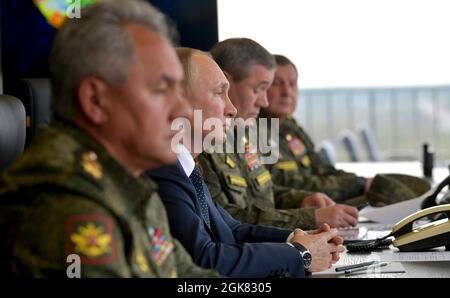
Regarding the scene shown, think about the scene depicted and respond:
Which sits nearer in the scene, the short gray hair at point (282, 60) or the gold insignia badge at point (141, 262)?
the gold insignia badge at point (141, 262)

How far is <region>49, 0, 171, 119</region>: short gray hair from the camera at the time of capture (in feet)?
4.26

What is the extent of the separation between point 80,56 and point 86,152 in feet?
0.46

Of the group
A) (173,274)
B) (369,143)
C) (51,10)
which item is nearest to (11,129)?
(173,274)

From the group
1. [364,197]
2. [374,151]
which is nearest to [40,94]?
[364,197]

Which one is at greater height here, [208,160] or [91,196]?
[91,196]

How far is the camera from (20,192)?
1.27 metres

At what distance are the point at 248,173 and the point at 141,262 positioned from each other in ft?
6.09

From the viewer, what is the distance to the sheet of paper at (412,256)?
216 cm

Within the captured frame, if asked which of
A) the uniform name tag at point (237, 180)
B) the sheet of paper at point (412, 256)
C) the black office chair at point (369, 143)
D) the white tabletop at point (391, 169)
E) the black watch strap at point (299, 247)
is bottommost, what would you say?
the black office chair at point (369, 143)

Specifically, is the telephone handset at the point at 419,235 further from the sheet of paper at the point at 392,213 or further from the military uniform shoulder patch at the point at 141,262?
the military uniform shoulder patch at the point at 141,262

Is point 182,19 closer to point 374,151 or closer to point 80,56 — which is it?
point 80,56

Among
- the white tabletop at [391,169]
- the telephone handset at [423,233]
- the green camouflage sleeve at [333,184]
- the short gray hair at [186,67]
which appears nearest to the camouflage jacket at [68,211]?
the short gray hair at [186,67]

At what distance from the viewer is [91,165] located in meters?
1.30

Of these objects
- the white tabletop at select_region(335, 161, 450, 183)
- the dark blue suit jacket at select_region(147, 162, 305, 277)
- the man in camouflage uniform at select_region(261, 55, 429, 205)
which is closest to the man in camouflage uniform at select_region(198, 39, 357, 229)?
the man in camouflage uniform at select_region(261, 55, 429, 205)
